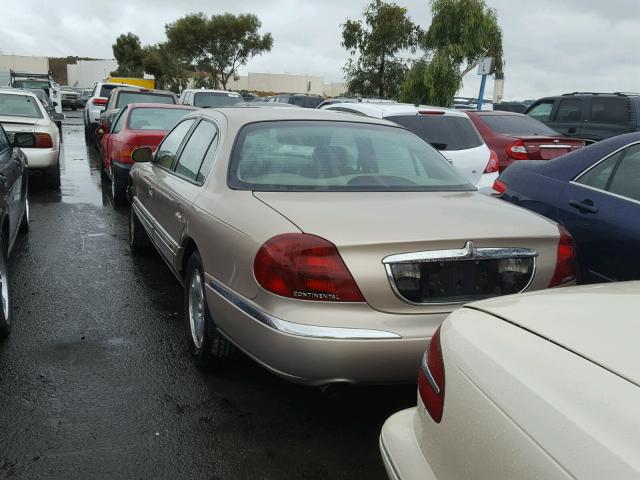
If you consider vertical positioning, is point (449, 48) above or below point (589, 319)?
above

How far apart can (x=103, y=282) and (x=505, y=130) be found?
21.3 feet

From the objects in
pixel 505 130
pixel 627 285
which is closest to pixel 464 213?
pixel 627 285

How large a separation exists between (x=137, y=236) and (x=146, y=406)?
3.10m

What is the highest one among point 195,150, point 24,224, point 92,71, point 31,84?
point 92,71

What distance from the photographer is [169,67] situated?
50156mm

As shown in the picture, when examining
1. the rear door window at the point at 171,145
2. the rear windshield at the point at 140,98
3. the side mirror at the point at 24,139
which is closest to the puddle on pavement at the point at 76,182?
the rear windshield at the point at 140,98

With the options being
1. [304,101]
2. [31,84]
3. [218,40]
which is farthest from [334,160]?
[218,40]

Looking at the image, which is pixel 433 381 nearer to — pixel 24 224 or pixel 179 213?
pixel 179 213

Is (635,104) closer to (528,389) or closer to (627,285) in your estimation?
(627,285)

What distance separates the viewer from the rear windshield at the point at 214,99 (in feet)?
54.9

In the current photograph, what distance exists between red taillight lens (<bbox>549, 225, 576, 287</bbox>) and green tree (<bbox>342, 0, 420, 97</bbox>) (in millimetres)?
24542

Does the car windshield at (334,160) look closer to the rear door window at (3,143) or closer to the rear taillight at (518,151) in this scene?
the rear door window at (3,143)

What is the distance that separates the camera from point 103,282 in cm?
550

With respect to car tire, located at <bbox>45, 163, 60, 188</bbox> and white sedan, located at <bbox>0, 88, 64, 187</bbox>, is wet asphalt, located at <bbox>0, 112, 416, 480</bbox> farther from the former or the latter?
car tire, located at <bbox>45, 163, 60, 188</bbox>
